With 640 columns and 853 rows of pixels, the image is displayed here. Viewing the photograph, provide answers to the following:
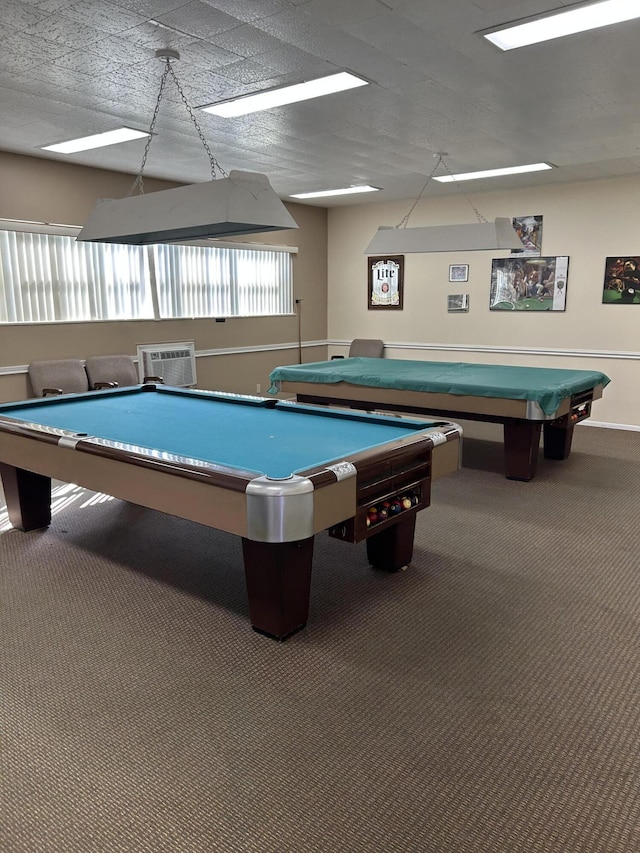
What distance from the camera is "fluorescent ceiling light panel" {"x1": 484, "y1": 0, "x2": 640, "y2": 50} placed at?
8.66ft

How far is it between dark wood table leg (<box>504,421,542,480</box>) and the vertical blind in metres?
3.96

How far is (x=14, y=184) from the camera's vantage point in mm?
5414

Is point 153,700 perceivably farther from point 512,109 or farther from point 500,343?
point 500,343

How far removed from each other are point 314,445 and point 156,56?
6.84 ft

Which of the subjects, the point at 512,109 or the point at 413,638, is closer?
the point at 413,638

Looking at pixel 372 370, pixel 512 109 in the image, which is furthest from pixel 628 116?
pixel 372 370

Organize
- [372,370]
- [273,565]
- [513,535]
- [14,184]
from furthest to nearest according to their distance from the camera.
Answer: [372,370] → [14,184] → [513,535] → [273,565]

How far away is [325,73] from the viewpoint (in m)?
3.38

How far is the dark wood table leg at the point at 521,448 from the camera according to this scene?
186 inches

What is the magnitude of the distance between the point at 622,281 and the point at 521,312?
109 centimetres

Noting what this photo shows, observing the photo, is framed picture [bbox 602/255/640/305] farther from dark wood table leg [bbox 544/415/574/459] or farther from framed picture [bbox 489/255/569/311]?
dark wood table leg [bbox 544/415/574/459]

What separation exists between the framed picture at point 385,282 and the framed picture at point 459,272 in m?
0.70

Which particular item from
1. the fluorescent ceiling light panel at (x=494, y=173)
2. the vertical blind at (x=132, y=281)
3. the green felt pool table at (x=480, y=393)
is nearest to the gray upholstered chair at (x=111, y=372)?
the vertical blind at (x=132, y=281)

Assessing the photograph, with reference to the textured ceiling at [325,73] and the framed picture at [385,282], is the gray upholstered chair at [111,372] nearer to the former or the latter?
the textured ceiling at [325,73]
